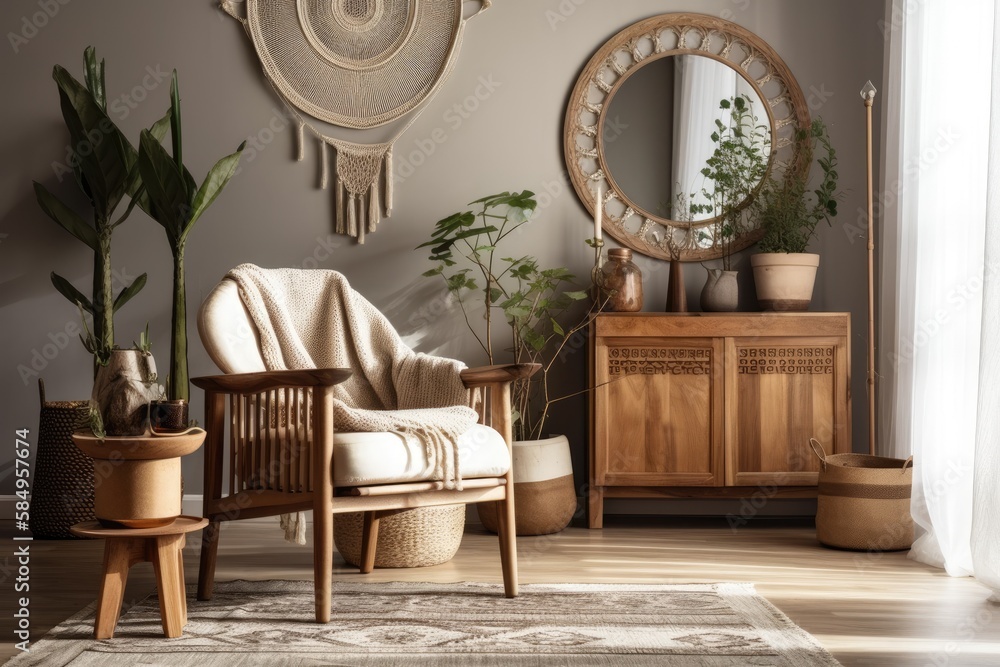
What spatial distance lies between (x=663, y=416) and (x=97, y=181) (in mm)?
2173

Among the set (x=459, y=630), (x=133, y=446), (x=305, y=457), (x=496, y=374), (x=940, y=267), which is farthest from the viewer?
(x=940, y=267)

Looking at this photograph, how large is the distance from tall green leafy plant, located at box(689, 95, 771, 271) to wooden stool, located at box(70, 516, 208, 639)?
7.67 feet

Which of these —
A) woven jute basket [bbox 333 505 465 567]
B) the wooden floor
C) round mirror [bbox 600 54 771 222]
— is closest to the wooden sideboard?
the wooden floor

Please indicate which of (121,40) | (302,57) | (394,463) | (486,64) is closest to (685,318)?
(486,64)

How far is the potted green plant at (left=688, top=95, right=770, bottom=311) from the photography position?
3.51m

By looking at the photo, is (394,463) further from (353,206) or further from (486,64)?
(486,64)

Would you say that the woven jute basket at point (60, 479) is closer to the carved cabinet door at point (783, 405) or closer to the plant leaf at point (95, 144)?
the plant leaf at point (95, 144)

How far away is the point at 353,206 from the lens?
139 inches

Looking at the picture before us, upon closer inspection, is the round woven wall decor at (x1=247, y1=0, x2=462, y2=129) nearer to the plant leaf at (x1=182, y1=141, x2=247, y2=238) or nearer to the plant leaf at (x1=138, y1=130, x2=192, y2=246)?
the plant leaf at (x1=182, y1=141, x2=247, y2=238)

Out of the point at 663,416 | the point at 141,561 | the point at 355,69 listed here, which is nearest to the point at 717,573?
the point at 663,416

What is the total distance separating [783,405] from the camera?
10.6 ft

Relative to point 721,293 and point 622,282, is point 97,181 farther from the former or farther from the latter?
point 721,293

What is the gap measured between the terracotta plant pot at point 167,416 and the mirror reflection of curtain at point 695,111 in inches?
87.1

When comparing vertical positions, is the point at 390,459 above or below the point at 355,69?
below
